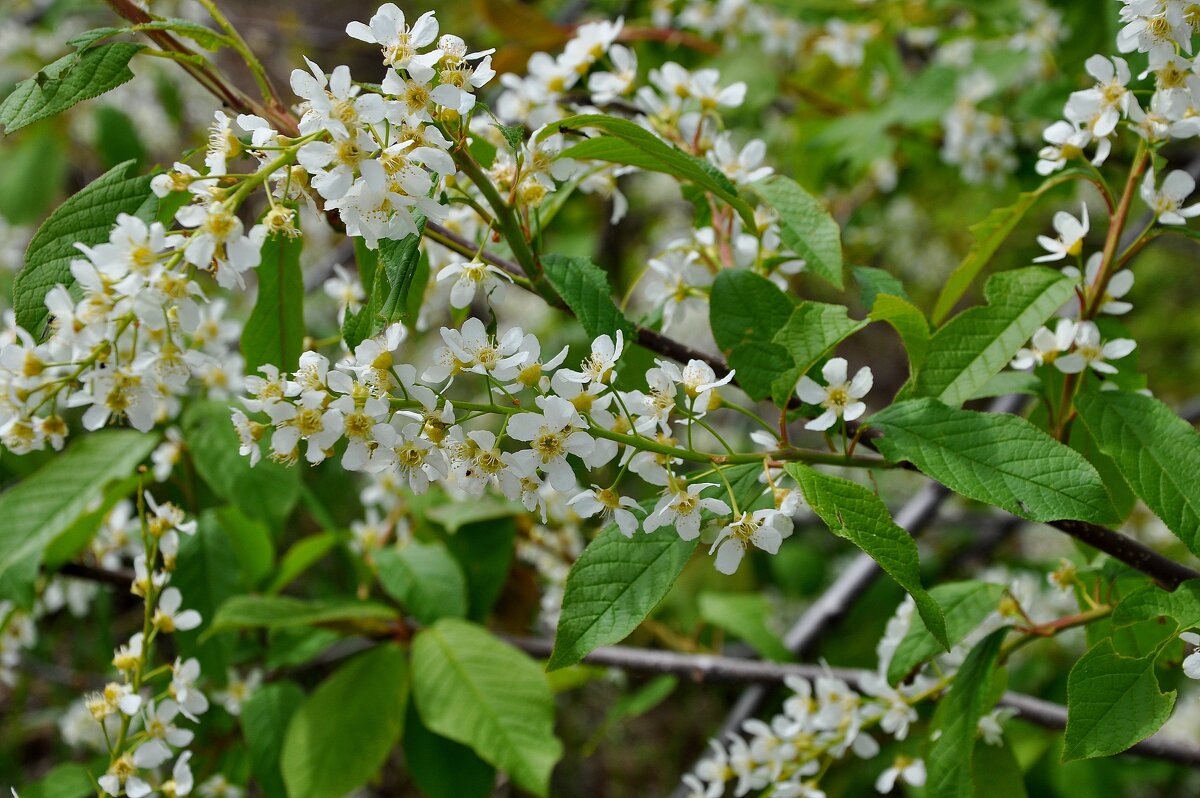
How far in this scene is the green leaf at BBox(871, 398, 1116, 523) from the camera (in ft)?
3.18

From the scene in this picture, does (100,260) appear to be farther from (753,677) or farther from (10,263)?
(10,263)

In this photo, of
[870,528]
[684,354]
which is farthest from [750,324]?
[870,528]

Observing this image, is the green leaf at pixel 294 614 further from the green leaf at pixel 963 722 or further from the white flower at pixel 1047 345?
the white flower at pixel 1047 345

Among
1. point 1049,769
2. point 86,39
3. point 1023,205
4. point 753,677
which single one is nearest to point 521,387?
point 86,39

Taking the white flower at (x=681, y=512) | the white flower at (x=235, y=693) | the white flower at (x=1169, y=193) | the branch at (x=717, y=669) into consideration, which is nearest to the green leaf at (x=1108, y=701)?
the white flower at (x=681, y=512)

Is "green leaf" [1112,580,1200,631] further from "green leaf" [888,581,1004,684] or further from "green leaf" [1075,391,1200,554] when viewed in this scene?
"green leaf" [888,581,1004,684]

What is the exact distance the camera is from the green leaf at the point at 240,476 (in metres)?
1.67

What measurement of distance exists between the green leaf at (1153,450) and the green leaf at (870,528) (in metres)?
0.30

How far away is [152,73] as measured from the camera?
4.72 metres

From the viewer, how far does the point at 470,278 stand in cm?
104

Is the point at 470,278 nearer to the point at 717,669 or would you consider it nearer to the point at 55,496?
the point at 55,496

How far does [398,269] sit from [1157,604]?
0.85m

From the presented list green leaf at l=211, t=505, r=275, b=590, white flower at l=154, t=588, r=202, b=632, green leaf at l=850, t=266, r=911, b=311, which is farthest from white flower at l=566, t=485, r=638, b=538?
green leaf at l=211, t=505, r=275, b=590

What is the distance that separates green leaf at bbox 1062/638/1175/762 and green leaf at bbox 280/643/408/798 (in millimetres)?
1121
